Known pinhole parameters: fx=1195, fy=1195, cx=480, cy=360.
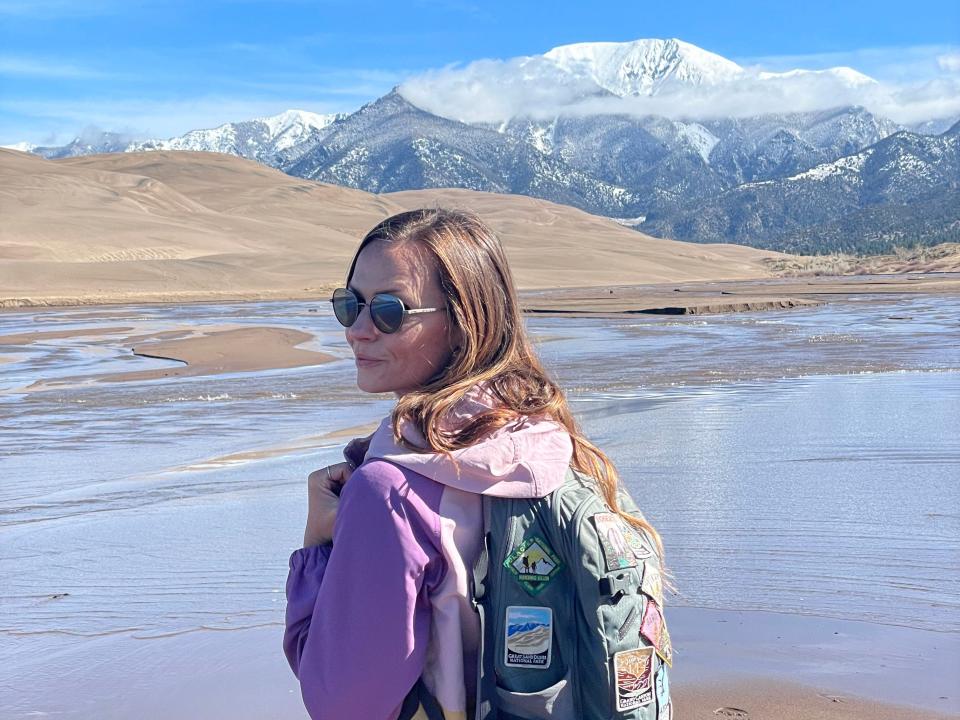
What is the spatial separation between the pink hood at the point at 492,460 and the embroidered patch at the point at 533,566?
3.7 inches

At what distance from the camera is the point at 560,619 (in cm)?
187

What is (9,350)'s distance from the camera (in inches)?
1093

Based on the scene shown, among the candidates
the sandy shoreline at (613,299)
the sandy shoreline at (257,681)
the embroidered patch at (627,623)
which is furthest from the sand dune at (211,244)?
the embroidered patch at (627,623)

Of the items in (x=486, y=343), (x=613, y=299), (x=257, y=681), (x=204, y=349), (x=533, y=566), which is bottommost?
(x=204, y=349)

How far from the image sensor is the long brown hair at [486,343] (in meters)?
2.07

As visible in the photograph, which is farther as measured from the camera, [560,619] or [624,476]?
[624,476]

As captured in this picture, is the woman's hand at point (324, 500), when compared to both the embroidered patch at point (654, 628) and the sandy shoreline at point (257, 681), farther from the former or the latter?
the sandy shoreline at point (257, 681)

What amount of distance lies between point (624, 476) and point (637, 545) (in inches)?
298

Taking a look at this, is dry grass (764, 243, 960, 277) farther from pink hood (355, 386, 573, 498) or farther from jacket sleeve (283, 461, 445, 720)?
jacket sleeve (283, 461, 445, 720)

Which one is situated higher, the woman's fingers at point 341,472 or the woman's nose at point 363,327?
the woman's nose at point 363,327

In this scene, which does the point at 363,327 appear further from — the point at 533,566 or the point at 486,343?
the point at 533,566

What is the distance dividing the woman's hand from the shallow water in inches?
149

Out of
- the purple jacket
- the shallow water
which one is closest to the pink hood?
the purple jacket

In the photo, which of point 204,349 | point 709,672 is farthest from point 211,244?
point 709,672
